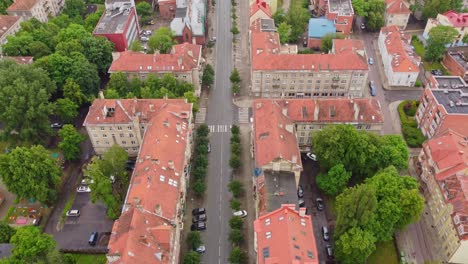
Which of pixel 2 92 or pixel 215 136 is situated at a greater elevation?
pixel 2 92

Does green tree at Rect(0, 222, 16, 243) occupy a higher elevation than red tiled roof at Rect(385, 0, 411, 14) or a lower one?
lower

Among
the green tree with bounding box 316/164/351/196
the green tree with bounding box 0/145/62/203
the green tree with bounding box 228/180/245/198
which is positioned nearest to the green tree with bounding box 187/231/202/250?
the green tree with bounding box 228/180/245/198

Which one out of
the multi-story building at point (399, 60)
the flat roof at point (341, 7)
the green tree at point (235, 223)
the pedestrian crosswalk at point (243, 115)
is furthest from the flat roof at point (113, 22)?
the multi-story building at point (399, 60)

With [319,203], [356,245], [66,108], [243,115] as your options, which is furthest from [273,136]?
[66,108]

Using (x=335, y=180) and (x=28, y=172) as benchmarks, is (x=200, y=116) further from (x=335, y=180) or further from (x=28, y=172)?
(x=28, y=172)

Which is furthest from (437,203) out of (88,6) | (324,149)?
(88,6)

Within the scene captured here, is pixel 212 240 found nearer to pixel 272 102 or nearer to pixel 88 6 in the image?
pixel 272 102

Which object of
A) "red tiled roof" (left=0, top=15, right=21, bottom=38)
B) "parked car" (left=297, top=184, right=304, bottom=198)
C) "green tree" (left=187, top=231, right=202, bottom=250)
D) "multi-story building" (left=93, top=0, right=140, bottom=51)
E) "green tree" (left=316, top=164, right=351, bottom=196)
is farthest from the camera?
"red tiled roof" (left=0, top=15, right=21, bottom=38)

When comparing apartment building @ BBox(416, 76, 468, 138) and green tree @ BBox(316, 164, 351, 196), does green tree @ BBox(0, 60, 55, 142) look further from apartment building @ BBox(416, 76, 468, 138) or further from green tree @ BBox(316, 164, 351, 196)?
apartment building @ BBox(416, 76, 468, 138)
